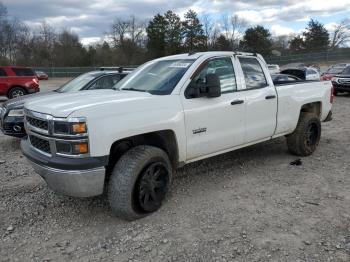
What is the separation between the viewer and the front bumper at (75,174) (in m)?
3.80

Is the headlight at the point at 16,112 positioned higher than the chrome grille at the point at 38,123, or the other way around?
the chrome grille at the point at 38,123

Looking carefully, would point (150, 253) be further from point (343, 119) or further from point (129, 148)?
point (343, 119)

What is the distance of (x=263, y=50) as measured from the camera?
208 feet

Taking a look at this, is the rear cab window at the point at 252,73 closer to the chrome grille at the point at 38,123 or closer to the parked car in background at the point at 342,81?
the chrome grille at the point at 38,123

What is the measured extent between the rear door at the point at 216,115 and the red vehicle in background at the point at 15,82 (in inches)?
581

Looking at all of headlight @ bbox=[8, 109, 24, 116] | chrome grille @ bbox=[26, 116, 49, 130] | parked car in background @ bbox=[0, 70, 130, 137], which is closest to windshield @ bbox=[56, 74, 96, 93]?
parked car in background @ bbox=[0, 70, 130, 137]

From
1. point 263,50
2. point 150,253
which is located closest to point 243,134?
point 150,253

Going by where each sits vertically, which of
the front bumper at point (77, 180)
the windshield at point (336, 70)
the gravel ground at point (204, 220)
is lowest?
the gravel ground at point (204, 220)

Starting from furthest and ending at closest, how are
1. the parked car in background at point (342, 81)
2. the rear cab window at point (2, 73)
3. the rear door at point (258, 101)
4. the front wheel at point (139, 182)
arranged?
the rear cab window at point (2, 73)
the parked car in background at point (342, 81)
the rear door at point (258, 101)
the front wheel at point (139, 182)

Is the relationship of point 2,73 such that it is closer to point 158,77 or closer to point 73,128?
point 158,77

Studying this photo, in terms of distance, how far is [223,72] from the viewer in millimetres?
5352

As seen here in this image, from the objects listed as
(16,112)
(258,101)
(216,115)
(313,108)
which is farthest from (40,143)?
(313,108)

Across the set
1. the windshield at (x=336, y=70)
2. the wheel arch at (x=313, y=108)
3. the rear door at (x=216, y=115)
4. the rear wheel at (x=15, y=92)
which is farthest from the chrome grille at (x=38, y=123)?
the windshield at (x=336, y=70)

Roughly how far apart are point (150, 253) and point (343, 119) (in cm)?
899
